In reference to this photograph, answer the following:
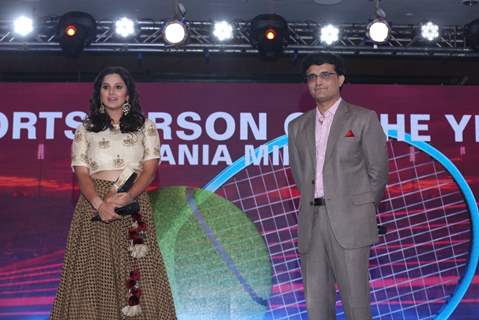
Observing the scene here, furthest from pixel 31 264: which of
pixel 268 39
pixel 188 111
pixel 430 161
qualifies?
pixel 430 161

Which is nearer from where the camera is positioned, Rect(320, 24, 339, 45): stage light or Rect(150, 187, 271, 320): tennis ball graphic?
Rect(150, 187, 271, 320): tennis ball graphic

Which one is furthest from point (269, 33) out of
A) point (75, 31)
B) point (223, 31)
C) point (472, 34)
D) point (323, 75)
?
point (323, 75)

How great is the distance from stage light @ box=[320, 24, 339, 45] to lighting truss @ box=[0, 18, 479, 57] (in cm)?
6

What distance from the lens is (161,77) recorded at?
758cm

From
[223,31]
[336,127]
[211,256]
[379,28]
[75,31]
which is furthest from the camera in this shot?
[223,31]

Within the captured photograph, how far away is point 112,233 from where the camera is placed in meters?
3.46

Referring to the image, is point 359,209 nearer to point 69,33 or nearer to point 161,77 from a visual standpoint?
point 69,33

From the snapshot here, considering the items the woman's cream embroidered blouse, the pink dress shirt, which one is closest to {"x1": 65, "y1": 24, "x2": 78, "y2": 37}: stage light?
the woman's cream embroidered blouse

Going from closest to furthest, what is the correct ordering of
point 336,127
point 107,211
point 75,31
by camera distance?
1. point 107,211
2. point 336,127
3. point 75,31

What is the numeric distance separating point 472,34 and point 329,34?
1144mm

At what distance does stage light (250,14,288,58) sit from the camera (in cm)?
600

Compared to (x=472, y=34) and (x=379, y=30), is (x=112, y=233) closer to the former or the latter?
(x=379, y=30)

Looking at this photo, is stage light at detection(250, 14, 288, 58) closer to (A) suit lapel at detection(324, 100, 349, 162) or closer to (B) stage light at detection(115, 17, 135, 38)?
(B) stage light at detection(115, 17, 135, 38)

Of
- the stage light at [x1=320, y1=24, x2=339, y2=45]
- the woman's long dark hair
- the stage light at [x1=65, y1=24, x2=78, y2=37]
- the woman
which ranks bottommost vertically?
the woman
